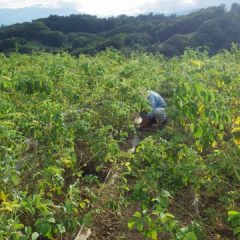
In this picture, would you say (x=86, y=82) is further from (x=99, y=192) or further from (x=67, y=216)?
(x=67, y=216)

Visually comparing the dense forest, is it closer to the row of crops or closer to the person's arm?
the person's arm

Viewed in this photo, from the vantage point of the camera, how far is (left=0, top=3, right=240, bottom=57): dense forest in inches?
1425

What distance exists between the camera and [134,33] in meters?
43.8

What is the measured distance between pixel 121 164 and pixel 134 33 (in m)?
39.7

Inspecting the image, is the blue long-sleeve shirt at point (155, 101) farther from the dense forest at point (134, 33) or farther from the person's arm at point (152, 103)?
the dense forest at point (134, 33)

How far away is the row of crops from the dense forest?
54.3 feet

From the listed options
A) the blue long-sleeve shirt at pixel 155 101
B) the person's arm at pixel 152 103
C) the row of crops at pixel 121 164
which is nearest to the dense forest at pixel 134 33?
the blue long-sleeve shirt at pixel 155 101

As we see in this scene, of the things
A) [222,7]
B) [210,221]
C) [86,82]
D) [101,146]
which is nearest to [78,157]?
[101,146]

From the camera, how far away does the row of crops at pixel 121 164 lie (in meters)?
3.22

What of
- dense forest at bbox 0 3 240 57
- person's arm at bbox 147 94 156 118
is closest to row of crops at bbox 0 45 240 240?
person's arm at bbox 147 94 156 118

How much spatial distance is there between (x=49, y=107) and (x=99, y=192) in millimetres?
1034

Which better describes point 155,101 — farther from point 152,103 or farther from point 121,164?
point 121,164

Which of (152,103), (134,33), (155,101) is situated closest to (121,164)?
(152,103)

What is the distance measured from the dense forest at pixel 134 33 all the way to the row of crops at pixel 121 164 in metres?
16.6
